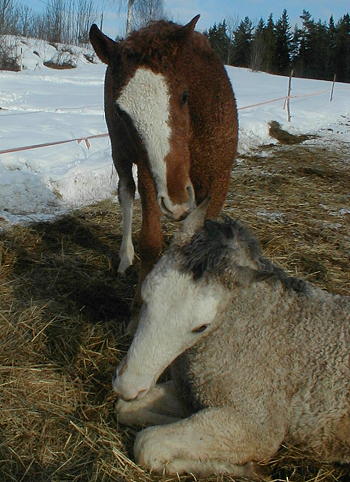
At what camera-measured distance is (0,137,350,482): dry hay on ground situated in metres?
2.62

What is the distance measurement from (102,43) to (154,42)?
55cm

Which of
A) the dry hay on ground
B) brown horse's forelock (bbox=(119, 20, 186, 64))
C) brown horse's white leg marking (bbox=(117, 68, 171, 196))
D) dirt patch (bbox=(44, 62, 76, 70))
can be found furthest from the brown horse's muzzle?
dirt patch (bbox=(44, 62, 76, 70))

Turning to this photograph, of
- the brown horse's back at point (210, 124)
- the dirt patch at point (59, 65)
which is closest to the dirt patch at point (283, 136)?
the brown horse's back at point (210, 124)

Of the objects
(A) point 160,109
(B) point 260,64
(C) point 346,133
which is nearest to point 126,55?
(A) point 160,109

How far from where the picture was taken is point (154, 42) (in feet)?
10.6

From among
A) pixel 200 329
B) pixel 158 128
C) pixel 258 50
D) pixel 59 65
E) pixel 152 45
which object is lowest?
pixel 200 329

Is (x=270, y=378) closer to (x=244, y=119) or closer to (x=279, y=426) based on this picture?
(x=279, y=426)

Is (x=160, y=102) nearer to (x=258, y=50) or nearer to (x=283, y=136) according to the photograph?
(x=283, y=136)

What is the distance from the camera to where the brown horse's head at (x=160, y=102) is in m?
3.17

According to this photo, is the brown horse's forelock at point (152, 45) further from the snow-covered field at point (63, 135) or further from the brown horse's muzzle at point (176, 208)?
the snow-covered field at point (63, 135)

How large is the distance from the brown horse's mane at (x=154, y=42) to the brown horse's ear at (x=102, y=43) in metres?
0.13

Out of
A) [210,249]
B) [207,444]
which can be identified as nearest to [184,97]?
[210,249]

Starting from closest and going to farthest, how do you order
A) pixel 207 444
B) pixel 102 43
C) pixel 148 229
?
pixel 207 444, pixel 102 43, pixel 148 229

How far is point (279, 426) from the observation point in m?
2.53
